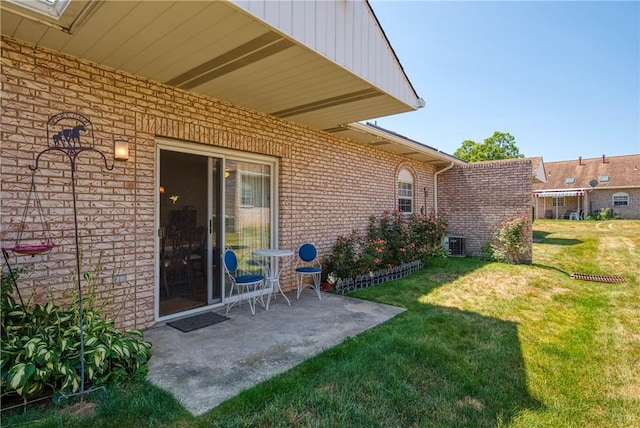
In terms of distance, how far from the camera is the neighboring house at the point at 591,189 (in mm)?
25672

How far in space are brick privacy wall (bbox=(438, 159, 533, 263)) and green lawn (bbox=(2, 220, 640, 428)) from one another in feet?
15.7

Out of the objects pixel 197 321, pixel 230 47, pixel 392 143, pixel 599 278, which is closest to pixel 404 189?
pixel 392 143

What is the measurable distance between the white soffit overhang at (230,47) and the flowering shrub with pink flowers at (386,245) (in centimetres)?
309

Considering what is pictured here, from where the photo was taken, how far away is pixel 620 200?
85.3 ft

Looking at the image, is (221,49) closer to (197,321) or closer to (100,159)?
(100,159)

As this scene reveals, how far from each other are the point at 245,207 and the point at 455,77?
886 cm

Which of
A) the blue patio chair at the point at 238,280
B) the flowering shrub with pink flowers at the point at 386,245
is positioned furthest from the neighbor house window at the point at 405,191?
the blue patio chair at the point at 238,280

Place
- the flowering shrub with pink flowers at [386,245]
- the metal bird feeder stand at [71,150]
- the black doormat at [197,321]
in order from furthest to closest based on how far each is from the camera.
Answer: the flowering shrub with pink flowers at [386,245], the black doormat at [197,321], the metal bird feeder stand at [71,150]

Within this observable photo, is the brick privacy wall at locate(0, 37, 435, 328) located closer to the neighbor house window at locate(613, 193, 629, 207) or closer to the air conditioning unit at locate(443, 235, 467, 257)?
the air conditioning unit at locate(443, 235, 467, 257)

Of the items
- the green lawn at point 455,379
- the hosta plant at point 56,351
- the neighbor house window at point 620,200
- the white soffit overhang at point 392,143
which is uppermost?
the white soffit overhang at point 392,143

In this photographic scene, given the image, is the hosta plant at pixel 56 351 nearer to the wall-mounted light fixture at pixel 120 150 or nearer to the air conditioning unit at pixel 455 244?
the wall-mounted light fixture at pixel 120 150

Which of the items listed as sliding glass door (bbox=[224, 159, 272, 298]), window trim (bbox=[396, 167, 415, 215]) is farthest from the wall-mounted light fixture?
window trim (bbox=[396, 167, 415, 215])

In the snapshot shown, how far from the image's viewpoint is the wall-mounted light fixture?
362cm

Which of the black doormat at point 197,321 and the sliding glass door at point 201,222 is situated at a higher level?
the sliding glass door at point 201,222
